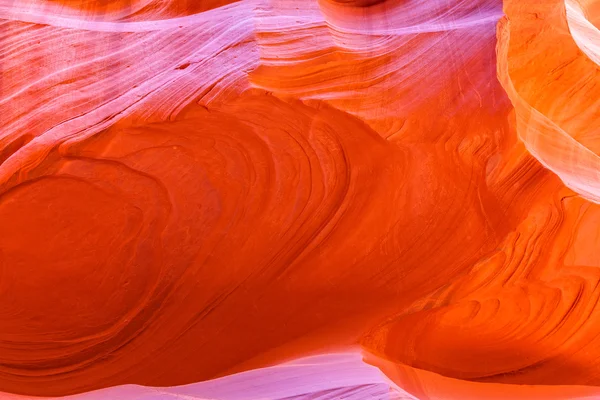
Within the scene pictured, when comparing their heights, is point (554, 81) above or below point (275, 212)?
above

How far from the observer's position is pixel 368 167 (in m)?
3.12

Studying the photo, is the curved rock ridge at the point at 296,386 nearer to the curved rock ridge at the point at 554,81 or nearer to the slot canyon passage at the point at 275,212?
the slot canyon passage at the point at 275,212

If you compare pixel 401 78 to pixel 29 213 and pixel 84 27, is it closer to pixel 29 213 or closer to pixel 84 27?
pixel 84 27

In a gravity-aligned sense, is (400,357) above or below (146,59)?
below

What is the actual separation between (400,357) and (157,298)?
1.48m

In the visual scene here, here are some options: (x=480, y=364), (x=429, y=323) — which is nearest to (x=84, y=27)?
(x=429, y=323)

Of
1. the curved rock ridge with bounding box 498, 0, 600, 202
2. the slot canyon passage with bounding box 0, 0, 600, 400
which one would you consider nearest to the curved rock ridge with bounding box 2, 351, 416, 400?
the slot canyon passage with bounding box 0, 0, 600, 400

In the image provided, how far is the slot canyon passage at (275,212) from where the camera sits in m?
2.86

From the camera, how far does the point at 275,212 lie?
3.05m

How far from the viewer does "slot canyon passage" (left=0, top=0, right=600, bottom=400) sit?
2.86m

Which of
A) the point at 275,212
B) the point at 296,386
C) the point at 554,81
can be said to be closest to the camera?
the point at 296,386

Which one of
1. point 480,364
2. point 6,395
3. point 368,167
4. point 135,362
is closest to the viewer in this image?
point 6,395

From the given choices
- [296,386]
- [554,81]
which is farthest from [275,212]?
[554,81]

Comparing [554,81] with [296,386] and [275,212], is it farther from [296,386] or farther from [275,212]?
[296,386]
